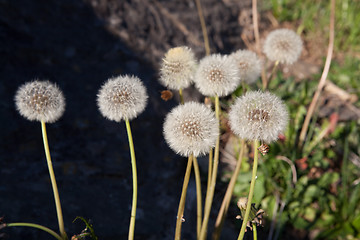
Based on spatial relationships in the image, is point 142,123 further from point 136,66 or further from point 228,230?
point 228,230

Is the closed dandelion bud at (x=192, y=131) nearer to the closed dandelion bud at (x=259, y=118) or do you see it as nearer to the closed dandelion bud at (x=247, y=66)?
the closed dandelion bud at (x=259, y=118)

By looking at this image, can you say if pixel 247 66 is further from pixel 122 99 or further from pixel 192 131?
pixel 122 99

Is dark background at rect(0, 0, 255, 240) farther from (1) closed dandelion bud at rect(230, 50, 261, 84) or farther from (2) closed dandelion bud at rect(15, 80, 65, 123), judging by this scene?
(1) closed dandelion bud at rect(230, 50, 261, 84)

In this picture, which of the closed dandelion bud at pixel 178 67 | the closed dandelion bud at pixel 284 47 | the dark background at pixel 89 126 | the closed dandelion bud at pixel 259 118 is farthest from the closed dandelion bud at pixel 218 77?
the dark background at pixel 89 126

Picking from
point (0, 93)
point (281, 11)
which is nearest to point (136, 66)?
point (0, 93)

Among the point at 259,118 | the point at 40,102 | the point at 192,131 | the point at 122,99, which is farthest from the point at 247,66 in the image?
the point at 40,102

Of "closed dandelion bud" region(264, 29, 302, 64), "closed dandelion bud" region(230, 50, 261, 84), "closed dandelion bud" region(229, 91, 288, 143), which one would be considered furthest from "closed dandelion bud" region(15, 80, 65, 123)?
"closed dandelion bud" region(264, 29, 302, 64)
